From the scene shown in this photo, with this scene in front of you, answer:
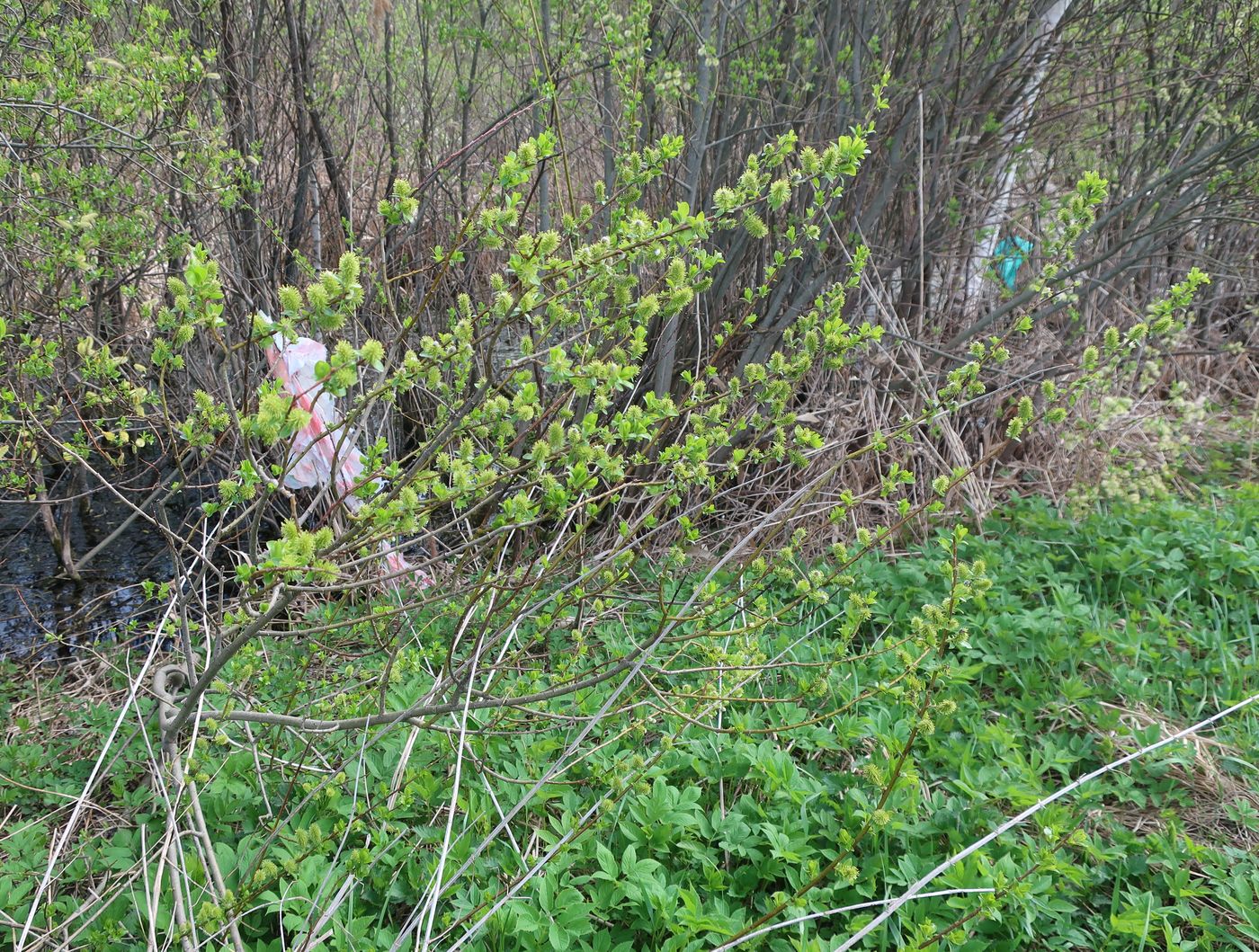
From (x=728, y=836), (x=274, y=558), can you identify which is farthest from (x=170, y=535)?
(x=728, y=836)

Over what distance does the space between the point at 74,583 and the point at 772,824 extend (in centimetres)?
395

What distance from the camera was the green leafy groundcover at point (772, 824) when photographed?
6.30ft

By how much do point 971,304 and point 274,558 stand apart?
4.47 meters

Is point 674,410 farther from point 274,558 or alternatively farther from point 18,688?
point 18,688

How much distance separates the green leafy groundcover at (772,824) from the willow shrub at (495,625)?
0.02m

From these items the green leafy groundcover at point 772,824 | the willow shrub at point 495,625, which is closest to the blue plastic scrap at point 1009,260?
the willow shrub at point 495,625

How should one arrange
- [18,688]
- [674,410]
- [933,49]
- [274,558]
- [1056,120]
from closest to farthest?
[274,558], [674,410], [18,688], [933,49], [1056,120]

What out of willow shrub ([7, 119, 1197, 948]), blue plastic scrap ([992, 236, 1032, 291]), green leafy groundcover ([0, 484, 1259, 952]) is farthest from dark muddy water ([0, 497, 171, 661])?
blue plastic scrap ([992, 236, 1032, 291])

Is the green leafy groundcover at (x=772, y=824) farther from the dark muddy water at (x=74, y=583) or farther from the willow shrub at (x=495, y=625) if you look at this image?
the dark muddy water at (x=74, y=583)

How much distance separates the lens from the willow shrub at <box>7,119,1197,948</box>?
165 centimetres

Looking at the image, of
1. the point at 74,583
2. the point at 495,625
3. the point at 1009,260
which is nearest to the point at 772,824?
the point at 495,625

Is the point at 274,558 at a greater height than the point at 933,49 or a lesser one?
lesser

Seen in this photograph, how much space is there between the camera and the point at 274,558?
137 cm

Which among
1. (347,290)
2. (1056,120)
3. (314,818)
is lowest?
(314,818)
